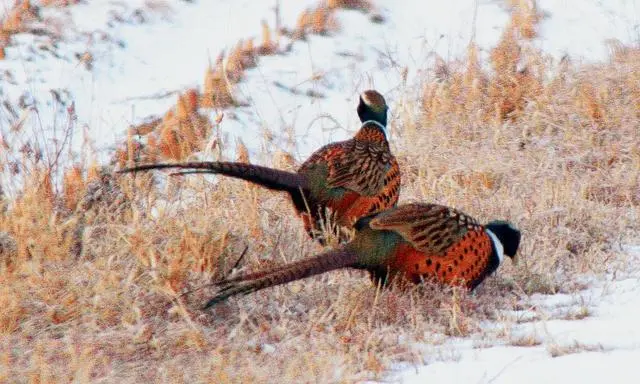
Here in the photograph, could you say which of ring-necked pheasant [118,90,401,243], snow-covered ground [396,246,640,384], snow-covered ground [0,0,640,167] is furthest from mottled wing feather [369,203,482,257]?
snow-covered ground [0,0,640,167]

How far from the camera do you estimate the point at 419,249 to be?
4664 mm

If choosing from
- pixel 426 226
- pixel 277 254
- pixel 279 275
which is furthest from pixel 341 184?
pixel 279 275

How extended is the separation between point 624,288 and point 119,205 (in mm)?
2297

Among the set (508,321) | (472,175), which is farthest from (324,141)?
(508,321)

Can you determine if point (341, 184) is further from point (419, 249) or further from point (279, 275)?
point (279, 275)

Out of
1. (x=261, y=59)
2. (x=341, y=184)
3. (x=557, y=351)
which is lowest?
(x=261, y=59)

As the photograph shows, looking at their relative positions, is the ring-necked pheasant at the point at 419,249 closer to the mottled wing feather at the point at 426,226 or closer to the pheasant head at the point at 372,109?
the mottled wing feather at the point at 426,226

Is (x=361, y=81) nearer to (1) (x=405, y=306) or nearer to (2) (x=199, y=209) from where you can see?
(2) (x=199, y=209)

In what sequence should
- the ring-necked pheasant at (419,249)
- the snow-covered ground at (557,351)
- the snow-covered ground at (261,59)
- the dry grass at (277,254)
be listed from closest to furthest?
the snow-covered ground at (557,351)
the dry grass at (277,254)
the ring-necked pheasant at (419,249)
the snow-covered ground at (261,59)

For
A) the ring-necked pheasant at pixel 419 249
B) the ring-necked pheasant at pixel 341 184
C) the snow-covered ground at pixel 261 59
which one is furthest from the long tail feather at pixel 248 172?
the snow-covered ground at pixel 261 59

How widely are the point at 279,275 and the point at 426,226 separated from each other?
28.7 inches

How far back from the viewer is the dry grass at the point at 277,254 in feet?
13.5

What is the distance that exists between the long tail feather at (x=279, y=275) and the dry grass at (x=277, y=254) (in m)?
0.11

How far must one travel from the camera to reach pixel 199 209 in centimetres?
550
